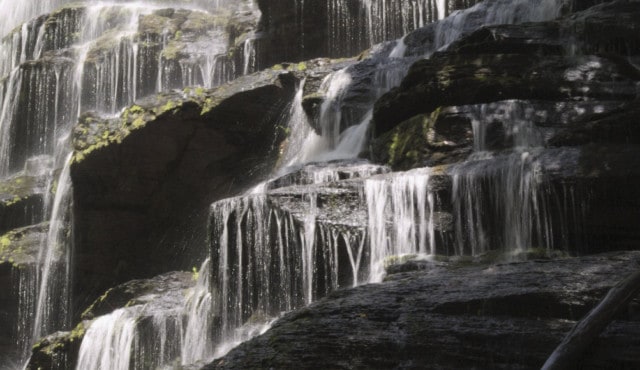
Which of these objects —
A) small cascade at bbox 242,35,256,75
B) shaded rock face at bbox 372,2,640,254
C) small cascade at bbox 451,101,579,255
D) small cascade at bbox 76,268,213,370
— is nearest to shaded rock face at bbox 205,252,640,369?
shaded rock face at bbox 372,2,640,254

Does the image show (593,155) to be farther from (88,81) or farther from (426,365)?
(88,81)

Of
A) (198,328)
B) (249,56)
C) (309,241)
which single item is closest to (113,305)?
(198,328)

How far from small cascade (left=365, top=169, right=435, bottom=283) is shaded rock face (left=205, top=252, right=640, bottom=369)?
12.6 feet

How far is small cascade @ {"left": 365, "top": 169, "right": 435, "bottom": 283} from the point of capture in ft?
31.9

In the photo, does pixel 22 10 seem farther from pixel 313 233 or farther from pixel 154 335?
pixel 313 233

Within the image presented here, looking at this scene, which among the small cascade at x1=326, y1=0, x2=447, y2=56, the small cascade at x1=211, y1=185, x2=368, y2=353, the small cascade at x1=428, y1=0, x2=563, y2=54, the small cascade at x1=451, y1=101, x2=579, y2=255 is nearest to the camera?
the small cascade at x1=451, y1=101, x2=579, y2=255

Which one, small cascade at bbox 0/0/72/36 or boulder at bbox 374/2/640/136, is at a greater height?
small cascade at bbox 0/0/72/36

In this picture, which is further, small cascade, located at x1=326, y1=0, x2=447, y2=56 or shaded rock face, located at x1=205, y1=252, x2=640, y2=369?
small cascade, located at x1=326, y1=0, x2=447, y2=56

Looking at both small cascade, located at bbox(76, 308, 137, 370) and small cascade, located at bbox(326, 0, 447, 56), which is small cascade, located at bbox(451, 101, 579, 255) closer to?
small cascade, located at bbox(76, 308, 137, 370)

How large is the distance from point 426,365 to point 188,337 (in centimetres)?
735

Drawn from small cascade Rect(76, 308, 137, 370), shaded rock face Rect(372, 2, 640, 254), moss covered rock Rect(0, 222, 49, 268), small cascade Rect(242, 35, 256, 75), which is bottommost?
small cascade Rect(76, 308, 137, 370)

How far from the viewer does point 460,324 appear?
→ 507 cm

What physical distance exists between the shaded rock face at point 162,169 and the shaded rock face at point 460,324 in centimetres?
1146

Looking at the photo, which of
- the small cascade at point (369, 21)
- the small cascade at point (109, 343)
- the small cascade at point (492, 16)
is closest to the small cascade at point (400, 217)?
the small cascade at point (109, 343)
